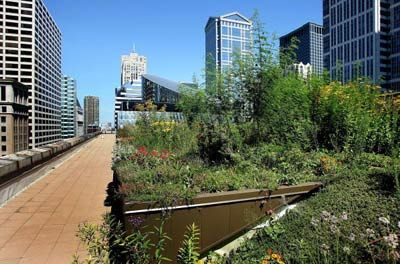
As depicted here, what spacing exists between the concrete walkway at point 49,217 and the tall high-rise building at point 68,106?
5732 inches

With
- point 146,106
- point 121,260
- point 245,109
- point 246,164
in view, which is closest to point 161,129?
point 146,106

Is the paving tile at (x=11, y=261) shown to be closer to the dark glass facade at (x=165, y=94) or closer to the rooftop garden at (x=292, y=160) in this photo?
the rooftop garden at (x=292, y=160)

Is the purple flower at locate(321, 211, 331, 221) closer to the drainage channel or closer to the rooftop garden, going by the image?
the rooftop garden

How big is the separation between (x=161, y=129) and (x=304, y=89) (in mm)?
4201

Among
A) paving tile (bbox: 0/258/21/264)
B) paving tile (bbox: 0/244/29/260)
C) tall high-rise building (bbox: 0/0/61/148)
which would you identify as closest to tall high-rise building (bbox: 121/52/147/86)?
tall high-rise building (bbox: 0/0/61/148)

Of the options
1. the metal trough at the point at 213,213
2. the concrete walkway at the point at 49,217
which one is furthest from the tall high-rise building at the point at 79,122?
the metal trough at the point at 213,213

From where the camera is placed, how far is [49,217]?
449 cm

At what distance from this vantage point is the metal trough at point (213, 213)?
→ 266cm

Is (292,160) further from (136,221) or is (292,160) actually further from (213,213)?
(136,221)

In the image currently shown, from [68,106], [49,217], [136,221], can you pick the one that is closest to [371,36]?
[49,217]

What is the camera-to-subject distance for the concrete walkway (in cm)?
332

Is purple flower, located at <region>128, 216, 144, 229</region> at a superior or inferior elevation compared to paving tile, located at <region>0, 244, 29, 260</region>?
superior

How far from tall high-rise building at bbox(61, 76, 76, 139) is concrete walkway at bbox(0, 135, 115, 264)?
145594 millimetres

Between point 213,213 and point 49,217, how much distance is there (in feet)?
8.67
